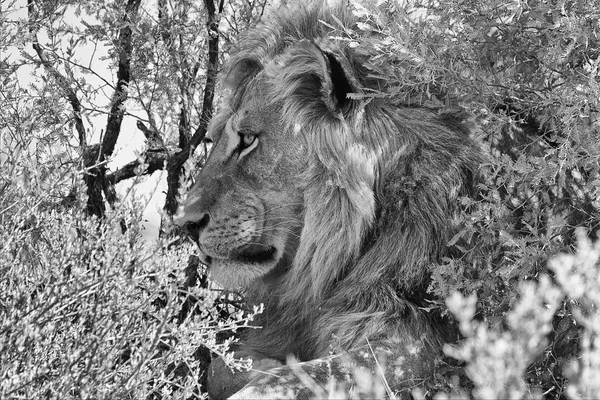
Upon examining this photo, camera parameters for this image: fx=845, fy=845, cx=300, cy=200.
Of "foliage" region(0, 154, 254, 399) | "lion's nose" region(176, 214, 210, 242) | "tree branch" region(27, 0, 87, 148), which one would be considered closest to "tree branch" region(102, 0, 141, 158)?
"tree branch" region(27, 0, 87, 148)

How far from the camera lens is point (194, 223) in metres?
3.71

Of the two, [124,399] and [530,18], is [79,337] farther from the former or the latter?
[530,18]

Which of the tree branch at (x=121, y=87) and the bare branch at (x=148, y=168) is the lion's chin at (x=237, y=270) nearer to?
the tree branch at (x=121, y=87)

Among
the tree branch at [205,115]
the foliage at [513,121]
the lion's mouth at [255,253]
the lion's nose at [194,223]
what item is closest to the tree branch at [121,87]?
the tree branch at [205,115]

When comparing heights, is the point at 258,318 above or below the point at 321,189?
below

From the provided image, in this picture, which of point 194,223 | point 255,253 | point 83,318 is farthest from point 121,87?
point 83,318

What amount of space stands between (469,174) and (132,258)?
1.48 metres

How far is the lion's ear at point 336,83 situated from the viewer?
11.8 feet

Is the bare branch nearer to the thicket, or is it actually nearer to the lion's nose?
the thicket

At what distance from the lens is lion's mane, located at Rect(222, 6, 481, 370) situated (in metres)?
3.51

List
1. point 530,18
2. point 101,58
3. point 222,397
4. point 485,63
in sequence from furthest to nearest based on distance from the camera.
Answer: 1. point 101,58
2. point 222,397
3. point 485,63
4. point 530,18

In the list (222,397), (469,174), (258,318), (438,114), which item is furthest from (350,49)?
(222,397)

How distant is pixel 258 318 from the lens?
13.6 ft

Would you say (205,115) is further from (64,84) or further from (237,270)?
(237,270)
